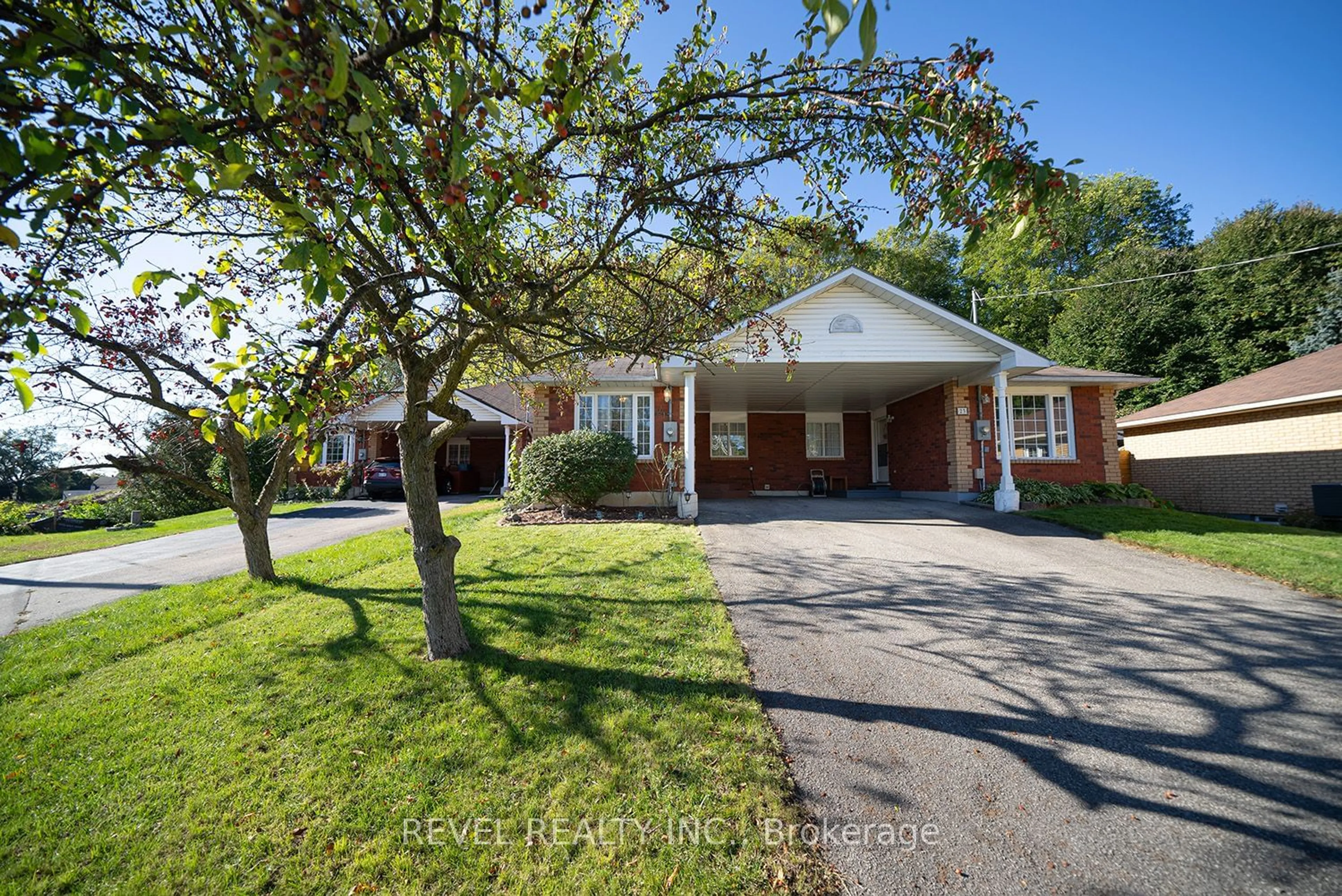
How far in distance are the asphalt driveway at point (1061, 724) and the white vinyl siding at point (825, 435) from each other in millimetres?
12082

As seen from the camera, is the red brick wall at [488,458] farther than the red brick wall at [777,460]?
Yes

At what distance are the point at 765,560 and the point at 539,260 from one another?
515 centimetres

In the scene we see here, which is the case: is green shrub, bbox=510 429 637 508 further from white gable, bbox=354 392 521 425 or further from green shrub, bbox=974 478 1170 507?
green shrub, bbox=974 478 1170 507

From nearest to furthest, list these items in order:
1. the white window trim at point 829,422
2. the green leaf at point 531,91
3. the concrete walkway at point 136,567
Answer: the green leaf at point 531,91
the concrete walkway at point 136,567
the white window trim at point 829,422

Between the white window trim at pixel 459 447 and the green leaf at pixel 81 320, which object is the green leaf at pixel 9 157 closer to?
the green leaf at pixel 81 320

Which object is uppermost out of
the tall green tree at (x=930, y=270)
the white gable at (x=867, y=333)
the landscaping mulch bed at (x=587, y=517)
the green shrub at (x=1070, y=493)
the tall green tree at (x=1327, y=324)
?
the tall green tree at (x=930, y=270)

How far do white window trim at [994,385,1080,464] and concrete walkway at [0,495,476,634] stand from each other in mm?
16403


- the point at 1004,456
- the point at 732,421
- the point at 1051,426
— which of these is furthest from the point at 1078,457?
the point at 732,421

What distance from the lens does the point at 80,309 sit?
164cm

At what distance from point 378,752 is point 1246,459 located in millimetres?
20159

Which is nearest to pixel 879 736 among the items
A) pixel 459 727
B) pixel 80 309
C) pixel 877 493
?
pixel 459 727

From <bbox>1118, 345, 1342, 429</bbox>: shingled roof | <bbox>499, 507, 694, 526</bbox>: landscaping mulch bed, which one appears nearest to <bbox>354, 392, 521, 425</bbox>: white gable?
<bbox>499, 507, 694, 526</bbox>: landscaping mulch bed

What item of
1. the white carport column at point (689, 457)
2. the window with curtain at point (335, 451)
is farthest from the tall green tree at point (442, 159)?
the window with curtain at point (335, 451)

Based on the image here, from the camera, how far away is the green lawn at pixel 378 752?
86.5 inches
